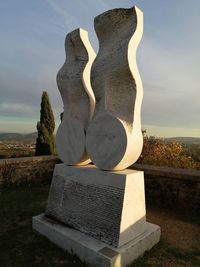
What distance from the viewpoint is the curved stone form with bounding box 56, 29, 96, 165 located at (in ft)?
16.4

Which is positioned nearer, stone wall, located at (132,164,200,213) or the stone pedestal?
the stone pedestal

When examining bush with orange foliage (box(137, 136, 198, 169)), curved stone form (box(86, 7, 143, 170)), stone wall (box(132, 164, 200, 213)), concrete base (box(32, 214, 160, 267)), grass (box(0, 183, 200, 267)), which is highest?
curved stone form (box(86, 7, 143, 170))

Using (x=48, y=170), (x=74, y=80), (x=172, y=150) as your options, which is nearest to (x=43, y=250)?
(x=74, y=80)

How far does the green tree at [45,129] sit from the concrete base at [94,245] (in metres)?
7.46

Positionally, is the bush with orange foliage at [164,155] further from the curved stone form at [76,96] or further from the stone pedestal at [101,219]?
the stone pedestal at [101,219]

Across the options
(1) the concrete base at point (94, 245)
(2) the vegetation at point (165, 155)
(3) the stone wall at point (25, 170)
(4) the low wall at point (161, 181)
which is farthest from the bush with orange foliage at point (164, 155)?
(1) the concrete base at point (94, 245)

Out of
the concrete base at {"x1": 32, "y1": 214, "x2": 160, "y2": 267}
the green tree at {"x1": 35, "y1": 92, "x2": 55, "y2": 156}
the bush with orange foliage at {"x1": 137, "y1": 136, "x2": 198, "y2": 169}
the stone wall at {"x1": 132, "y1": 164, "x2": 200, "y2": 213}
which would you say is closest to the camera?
the concrete base at {"x1": 32, "y1": 214, "x2": 160, "y2": 267}

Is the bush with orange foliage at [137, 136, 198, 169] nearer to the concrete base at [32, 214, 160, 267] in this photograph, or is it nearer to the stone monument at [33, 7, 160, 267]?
the stone monument at [33, 7, 160, 267]

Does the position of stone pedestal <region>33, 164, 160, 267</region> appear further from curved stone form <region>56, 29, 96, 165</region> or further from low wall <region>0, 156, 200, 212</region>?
low wall <region>0, 156, 200, 212</region>

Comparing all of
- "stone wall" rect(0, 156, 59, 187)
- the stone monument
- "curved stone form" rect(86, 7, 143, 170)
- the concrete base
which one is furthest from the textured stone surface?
"stone wall" rect(0, 156, 59, 187)

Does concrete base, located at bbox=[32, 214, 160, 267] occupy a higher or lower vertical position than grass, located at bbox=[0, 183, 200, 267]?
higher

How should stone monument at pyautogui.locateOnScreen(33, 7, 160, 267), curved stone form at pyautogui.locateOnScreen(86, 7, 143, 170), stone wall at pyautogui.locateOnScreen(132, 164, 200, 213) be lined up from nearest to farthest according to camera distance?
stone monument at pyautogui.locateOnScreen(33, 7, 160, 267), curved stone form at pyautogui.locateOnScreen(86, 7, 143, 170), stone wall at pyautogui.locateOnScreen(132, 164, 200, 213)

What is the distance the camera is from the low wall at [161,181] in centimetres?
629

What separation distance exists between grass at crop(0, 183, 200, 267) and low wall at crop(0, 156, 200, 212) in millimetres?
Result: 491
